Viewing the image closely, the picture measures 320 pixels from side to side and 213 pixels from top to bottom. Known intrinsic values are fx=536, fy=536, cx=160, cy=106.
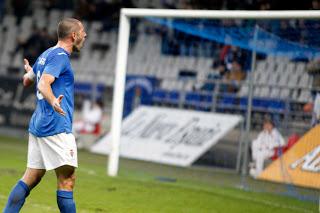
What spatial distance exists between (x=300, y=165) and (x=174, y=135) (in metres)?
3.06

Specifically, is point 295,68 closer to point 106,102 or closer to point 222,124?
point 222,124

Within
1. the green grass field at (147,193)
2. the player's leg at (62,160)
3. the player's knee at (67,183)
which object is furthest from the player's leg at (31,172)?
the green grass field at (147,193)

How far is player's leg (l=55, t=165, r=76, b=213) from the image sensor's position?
4266 mm

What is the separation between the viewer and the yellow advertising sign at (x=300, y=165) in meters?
8.31

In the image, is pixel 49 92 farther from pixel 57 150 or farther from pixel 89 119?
pixel 89 119

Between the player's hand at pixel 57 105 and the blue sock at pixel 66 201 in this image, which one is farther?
the blue sock at pixel 66 201

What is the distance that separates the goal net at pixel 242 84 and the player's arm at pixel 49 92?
4.72m

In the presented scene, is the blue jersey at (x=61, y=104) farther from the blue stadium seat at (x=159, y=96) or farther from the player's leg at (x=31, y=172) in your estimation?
the blue stadium seat at (x=159, y=96)

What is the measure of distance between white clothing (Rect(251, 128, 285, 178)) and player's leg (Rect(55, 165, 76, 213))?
528 centimetres

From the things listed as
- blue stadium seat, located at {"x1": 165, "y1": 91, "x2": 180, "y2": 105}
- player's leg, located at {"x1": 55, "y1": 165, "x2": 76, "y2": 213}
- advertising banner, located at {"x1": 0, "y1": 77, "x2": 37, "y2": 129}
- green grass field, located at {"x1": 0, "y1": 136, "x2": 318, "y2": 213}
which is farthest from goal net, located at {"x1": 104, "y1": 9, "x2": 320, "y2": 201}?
player's leg, located at {"x1": 55, "y1": 165, "x2": 76, "y2": 213}

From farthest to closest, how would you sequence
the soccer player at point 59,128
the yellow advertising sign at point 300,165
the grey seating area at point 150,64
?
the grey seating area at point 150,64 → the yellow advertising sign at point 300,165 → the soccer player at point 59,128

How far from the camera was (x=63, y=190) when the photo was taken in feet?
14.1

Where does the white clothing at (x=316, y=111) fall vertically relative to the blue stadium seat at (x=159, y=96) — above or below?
above

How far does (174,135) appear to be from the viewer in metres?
10.9
